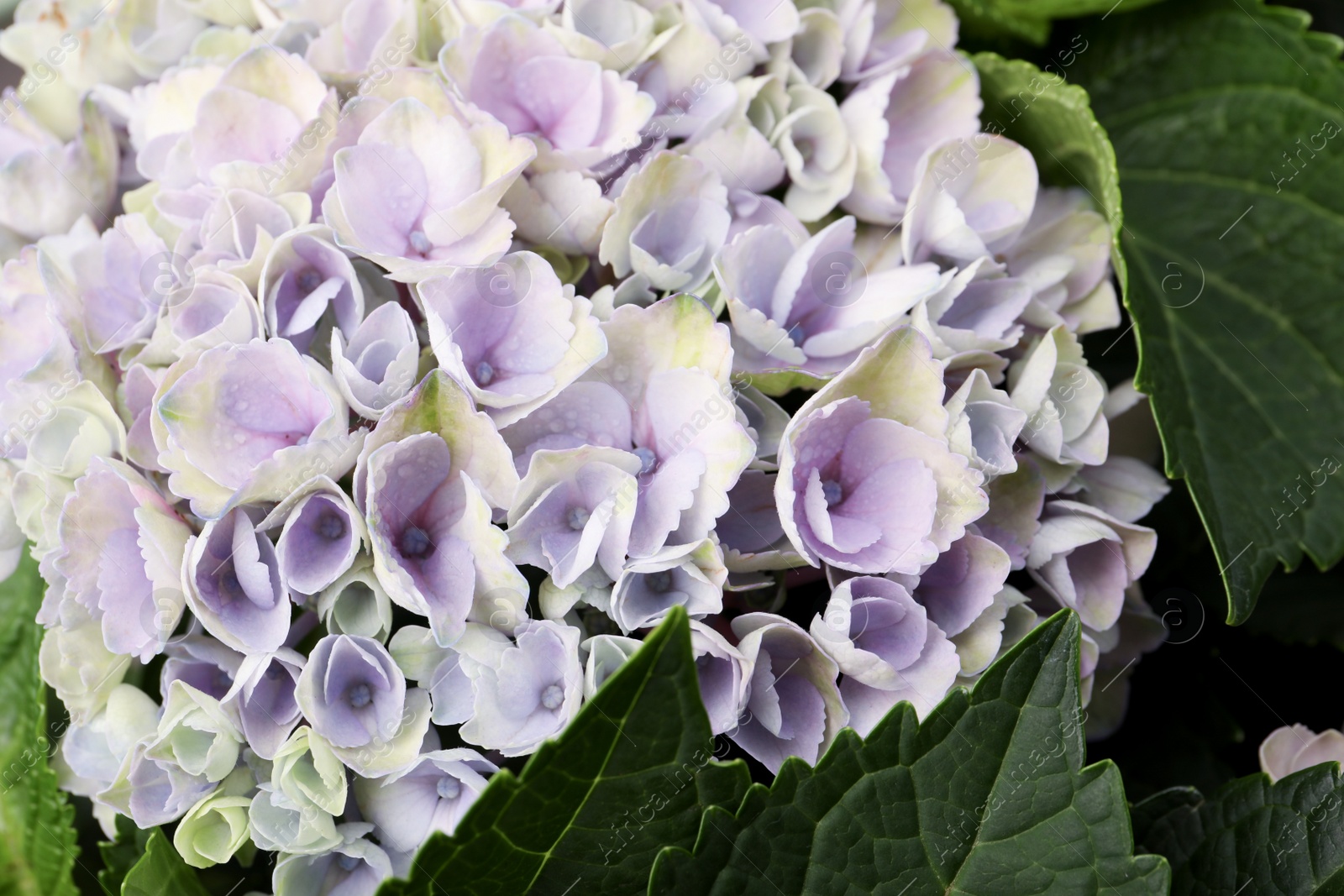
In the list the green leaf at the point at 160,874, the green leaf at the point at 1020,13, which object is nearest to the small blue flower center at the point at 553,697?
the green leaf at the point at 160,874

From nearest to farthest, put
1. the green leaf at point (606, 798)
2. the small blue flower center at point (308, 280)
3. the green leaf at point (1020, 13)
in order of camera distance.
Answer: the green leaf at point (606, 798), the small blue flower center at point (308, 280), the green leaf at point (1020, 13)

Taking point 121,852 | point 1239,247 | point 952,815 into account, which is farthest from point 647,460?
point 1239,247

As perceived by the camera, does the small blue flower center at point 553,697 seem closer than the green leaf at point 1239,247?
Yes

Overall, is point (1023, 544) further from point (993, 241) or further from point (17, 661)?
point (17, 661)

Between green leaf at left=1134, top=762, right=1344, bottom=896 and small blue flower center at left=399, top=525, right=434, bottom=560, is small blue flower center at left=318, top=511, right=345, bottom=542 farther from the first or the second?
green leaf at left=1134, top=762, right=1344, bottom=896

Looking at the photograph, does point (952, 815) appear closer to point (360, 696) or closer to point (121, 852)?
point (360, 696)

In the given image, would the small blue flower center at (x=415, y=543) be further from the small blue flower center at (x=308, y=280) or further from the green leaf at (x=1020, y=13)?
the green leaf at (x=1020, y=13)
